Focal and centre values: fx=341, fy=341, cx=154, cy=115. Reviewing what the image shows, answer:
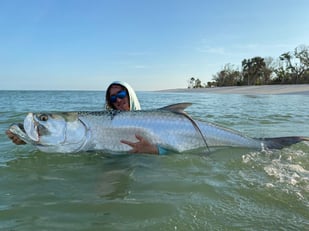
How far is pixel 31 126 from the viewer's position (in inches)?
139

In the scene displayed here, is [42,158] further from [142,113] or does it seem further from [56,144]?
[142,113]

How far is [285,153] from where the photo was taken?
15.6 ft

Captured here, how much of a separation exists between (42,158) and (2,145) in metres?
1.75

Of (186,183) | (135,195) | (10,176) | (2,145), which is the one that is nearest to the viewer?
(135,195)

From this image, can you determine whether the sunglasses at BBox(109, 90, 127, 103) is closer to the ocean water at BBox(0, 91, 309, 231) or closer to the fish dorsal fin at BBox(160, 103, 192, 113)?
the ocean water at BBox(0, 91, 309, 231)

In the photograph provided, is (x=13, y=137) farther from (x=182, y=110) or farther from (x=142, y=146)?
(x=182, y=110)

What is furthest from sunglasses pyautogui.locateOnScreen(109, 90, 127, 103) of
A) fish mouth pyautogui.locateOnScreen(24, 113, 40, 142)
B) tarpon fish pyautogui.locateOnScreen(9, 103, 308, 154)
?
fish mouth pyautogui.locateOnScreen(24, 113, 40, 142)

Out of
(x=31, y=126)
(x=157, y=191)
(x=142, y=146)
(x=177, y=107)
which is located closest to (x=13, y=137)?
(x=31, y=126)

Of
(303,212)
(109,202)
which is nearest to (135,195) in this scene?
(109,202)

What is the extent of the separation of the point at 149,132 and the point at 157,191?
0.83 metres

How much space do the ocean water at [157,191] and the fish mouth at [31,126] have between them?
52cm

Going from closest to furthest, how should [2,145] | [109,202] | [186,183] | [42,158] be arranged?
[109,202] < [186,183] < [42,158] < [2,145]

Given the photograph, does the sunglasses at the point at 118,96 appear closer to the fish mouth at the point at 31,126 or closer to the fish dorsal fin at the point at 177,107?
the fish dorsal fin at the point at 177,107

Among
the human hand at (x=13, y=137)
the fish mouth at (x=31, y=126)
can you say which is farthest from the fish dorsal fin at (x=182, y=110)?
the human hand at (x=13, y=137)
